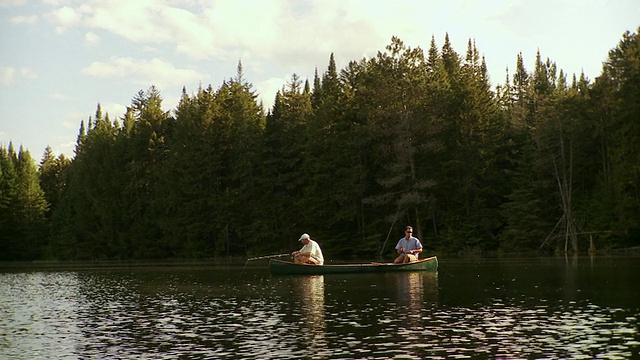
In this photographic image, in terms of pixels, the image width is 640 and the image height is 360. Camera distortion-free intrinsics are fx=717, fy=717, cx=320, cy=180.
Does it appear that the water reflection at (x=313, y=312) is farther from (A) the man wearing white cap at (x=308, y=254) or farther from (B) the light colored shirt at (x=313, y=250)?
(B) the light colored shirt at (x=313, y=250)

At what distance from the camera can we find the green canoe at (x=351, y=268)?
37.9 metres

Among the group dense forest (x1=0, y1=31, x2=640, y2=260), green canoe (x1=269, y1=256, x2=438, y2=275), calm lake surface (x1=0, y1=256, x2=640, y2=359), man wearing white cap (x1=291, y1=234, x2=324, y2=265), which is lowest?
calm lake surface (x1=0, y1=256, x2=640, y2=359)

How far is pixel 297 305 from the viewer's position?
22.6 m

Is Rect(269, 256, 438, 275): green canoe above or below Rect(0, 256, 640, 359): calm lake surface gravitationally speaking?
above

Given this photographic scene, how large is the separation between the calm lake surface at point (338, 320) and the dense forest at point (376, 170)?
30.6 meters

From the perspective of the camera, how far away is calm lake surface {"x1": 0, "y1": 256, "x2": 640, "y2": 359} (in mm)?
14180

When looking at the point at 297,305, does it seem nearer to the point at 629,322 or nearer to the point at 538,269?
the point at 629,322

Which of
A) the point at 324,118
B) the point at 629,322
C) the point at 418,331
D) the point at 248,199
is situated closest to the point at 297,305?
the point at 418,331

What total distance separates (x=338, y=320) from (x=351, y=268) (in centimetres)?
1952

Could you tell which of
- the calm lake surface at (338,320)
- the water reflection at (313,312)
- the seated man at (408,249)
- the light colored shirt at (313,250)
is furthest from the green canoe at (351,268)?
the calm lake surface at (338,320)

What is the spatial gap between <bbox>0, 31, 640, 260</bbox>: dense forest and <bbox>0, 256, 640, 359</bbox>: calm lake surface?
30602mm

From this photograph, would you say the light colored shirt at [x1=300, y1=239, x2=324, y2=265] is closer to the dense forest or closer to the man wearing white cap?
the man wearing white cap

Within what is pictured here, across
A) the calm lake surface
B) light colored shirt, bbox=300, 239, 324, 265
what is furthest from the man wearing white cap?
the calm lake surface

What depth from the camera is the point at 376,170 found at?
232ft
